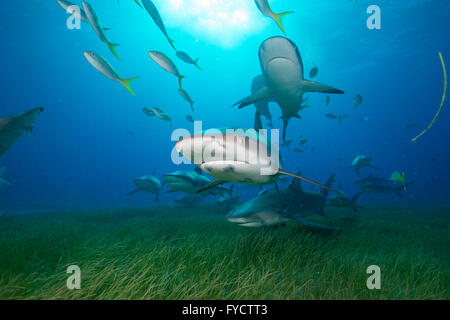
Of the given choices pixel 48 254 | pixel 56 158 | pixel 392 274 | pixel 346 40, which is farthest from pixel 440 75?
pixel 56 158

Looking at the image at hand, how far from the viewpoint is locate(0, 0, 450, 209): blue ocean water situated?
3105 centimetres

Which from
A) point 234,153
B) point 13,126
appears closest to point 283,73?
point 234,153

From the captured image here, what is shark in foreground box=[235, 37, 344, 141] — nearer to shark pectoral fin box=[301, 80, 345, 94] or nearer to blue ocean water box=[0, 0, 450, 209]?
shark pectoral fin box=[301, 80, 345, 94]

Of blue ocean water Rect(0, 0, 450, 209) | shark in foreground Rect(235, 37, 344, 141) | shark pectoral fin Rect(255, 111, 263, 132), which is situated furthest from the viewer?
blue ocean water Rect(0, 0, 450, 209)

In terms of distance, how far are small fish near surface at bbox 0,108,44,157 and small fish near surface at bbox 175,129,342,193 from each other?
243 cm

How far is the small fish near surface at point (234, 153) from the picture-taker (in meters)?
1.83

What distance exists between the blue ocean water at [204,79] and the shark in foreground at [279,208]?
15.0 meters

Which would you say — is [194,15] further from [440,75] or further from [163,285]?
[440,75]

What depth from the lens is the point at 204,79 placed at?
3063 inches

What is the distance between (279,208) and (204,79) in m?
81.6

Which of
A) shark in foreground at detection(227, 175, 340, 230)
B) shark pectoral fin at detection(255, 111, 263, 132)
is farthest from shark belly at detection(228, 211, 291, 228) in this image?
shark pectoral fin at detection(255, 111, 263, 132)

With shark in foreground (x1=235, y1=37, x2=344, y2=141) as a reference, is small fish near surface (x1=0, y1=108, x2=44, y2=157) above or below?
below

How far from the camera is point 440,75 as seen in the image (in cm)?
5159

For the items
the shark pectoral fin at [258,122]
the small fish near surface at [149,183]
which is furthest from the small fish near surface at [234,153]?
the small fish near surface at [149,183]
